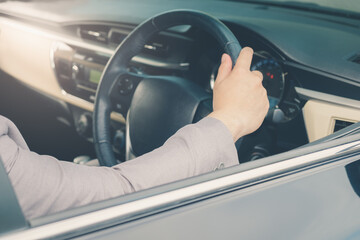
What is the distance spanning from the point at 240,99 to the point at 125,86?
63 centimetres

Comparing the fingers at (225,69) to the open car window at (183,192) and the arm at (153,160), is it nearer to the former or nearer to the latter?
the arm at (153,160)

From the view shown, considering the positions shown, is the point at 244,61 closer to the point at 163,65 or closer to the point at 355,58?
the point at 355,58

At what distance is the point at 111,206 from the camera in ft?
2.35

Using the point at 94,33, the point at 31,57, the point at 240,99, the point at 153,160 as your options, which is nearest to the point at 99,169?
the point at 153,160

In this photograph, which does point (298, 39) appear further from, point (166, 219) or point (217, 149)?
point (166, 219)

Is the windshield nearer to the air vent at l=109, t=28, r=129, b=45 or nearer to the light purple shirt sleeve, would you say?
the air vent at l=109, t=28, r=129, b=45

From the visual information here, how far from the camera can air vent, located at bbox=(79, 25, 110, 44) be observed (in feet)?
7.33

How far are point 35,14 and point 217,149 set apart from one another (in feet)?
6.70

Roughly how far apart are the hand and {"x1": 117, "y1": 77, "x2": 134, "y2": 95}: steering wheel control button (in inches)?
21.2

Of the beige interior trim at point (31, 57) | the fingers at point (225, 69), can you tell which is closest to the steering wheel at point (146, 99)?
the fingers at point (225, 69)

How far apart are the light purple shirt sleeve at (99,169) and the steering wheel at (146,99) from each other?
1.26 ft

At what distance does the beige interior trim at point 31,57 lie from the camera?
2.51m

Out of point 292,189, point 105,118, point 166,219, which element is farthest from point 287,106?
point 166,219

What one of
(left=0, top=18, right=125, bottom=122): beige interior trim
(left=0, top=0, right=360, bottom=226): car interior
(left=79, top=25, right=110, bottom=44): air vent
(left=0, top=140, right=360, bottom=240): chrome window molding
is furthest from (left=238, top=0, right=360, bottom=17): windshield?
(left=0, top=18, right=125, bottom=122): beige interior trim
